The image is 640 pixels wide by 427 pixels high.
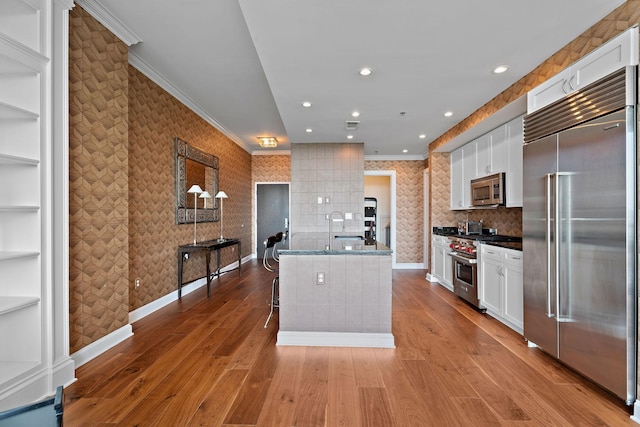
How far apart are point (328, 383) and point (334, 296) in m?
0.82

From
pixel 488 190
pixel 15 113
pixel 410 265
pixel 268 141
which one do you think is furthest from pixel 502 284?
pixel 268 141

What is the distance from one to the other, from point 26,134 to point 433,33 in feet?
9.42

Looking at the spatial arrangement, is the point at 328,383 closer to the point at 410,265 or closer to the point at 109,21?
the point at 109,21

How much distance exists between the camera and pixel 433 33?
228cm

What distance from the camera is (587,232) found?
2133 millimetres

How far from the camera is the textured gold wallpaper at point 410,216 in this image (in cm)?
700

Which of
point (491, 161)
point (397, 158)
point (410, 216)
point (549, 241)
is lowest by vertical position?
point (549, 241)

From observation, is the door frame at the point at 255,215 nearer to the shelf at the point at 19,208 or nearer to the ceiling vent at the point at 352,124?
the ceiling vent at the point at 352,124

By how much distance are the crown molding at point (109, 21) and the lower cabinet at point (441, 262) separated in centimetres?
478

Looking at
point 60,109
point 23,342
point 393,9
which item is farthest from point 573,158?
point 23,342

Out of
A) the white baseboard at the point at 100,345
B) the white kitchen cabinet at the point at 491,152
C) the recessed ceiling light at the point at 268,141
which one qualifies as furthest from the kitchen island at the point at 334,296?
the recessed ceiling light at the point at 268,141

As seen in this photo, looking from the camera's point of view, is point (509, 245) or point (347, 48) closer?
point (347, 48)

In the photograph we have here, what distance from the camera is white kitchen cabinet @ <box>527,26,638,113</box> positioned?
1922 mm

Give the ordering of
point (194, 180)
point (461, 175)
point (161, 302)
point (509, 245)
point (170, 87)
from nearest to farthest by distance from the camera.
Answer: point (509, 245) → point (161, 302) → point (170, 87) → point (194, 180) → point (461, 175)
